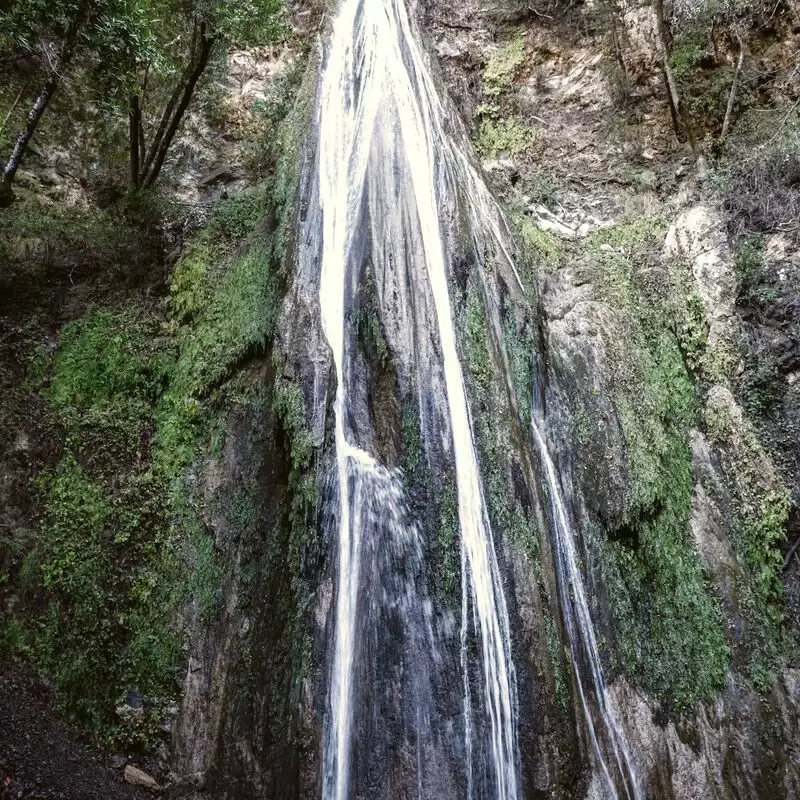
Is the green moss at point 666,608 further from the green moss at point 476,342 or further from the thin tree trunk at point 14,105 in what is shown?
the thin tree trunk at point 14,105

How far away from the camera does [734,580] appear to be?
6.43 m

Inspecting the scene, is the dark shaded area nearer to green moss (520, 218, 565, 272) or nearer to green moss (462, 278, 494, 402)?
green moss (462, 278, 494, 402)

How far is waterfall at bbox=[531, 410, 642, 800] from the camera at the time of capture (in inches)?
203

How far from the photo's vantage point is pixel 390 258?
6.54m

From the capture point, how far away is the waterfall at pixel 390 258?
15.4 feet

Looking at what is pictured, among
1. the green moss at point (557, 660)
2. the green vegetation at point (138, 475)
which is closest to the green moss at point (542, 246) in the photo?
the green vegetation at point (138, 475)

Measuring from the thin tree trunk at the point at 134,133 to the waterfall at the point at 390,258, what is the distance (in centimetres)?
237

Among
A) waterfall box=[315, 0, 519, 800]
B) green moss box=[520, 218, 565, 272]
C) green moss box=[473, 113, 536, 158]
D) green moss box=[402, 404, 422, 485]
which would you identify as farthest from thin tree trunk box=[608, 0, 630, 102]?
green moss box=[402, 404, 422, 485]

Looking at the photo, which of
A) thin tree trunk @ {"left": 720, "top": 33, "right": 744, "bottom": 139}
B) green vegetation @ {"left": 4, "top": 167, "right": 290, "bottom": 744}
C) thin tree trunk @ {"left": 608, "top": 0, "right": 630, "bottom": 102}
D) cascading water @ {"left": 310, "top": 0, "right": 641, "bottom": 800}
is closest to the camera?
cascading water @ {"left": 310, "top": 0, "right": 641, "bottom": 800}

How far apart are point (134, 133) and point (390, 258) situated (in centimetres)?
437

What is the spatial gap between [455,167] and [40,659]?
24.0ft

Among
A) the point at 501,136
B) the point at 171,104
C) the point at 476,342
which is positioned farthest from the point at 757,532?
the point at 171,104

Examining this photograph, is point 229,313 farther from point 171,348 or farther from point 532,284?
point 532,284

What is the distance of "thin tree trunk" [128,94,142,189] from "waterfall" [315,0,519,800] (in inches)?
93.3
